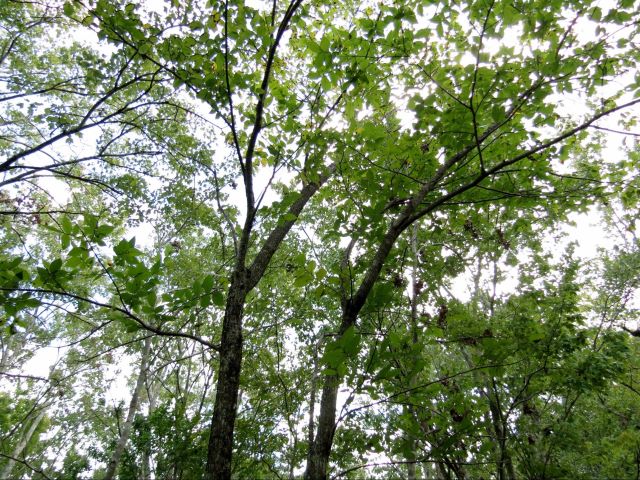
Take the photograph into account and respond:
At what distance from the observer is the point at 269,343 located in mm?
7438

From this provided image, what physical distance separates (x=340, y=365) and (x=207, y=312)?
7.30 m

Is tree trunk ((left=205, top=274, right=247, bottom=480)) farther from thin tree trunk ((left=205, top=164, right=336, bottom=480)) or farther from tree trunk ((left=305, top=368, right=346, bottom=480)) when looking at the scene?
tree trunk ((left=305, top=368, right=346, bottom=480))

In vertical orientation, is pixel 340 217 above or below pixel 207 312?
below

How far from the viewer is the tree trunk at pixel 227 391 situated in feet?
5.77

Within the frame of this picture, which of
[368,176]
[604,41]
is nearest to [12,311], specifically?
[368,176]

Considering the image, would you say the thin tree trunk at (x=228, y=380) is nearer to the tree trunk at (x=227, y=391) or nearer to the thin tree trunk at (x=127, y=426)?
the tree trunk at (x=227, y=391)

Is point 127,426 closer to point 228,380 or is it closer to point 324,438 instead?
point 228,380

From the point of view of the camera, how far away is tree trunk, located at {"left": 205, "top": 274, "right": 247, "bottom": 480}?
1759mm

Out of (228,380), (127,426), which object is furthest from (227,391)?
(127,426)

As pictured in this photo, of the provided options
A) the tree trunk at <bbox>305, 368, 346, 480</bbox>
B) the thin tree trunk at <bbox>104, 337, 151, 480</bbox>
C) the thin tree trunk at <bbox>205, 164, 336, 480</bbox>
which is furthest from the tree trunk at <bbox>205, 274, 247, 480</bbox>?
the thin tree trunk at <bbox>104, 337, 151, 480</bbox>

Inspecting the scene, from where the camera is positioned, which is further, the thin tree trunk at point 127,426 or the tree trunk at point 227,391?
the thin tree trunk at point 127,426

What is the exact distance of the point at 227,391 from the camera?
193cm

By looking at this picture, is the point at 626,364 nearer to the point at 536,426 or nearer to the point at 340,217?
the point at 536,426

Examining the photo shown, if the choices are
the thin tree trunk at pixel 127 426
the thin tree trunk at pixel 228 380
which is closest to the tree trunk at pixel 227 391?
the thin tree trunk at pixel 228 380
